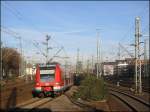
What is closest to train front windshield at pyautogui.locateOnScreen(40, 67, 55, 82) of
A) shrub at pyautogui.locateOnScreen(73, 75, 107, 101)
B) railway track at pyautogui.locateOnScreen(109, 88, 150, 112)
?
shrub at pyautogui.locateOnScreen(73, 75, 107, 101)

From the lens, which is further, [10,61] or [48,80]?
[10,61]

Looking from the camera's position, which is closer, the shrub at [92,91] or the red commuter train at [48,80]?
the shrub at [92,91]

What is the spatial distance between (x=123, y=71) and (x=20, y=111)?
110 meters

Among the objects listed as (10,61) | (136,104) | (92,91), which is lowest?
(136,104)

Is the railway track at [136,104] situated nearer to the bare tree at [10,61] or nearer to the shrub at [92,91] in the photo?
the shrub at [92,91]

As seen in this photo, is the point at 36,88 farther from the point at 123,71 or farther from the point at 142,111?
the point at 123,71

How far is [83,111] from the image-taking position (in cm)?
2200

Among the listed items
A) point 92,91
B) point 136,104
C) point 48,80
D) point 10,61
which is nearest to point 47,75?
point 48,80

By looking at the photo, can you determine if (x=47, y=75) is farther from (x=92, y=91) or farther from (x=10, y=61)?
(x=10, y=61)

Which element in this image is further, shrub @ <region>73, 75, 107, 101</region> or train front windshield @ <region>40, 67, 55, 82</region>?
train front windshield @ <region>40, 67, 55, 82</region>

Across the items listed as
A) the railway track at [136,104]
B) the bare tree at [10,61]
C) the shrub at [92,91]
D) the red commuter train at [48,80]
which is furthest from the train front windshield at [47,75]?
the bare tree at [10,61]

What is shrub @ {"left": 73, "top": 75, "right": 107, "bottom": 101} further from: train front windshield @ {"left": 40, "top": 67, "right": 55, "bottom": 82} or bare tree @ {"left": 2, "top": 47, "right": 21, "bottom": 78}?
bare tree @ {"left": 2, "top": 47, "right": 21, "bottom": 78}

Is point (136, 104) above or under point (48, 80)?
under

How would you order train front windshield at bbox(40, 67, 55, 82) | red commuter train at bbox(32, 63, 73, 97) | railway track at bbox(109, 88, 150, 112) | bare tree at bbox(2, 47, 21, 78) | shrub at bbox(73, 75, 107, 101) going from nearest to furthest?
1. railway track at bbox(109, 88, 150, 112)
2. shrub at bbox(73, 75, 107, 101)
3. red commuter train at bbox(32, 63, 73, 97)
4. train front windshield at bbox(40, 67, 55, 82)
5. bare tree at bbox(2, 47, 21, 78)
